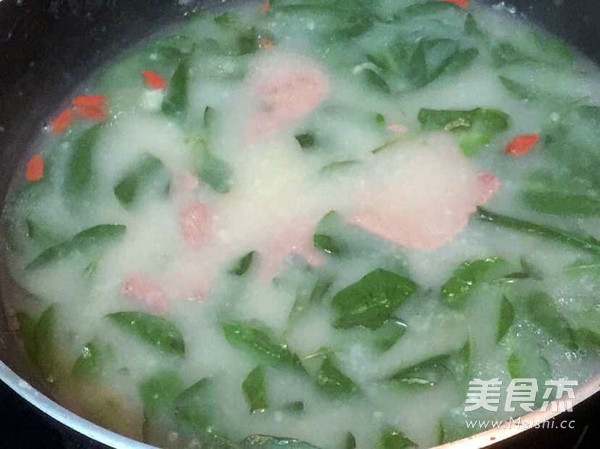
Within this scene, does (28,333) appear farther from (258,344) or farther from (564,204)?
(564,204)

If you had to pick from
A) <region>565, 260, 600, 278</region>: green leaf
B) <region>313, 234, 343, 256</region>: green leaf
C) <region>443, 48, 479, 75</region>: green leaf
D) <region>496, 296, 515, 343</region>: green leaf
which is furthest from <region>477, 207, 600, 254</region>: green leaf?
<region>443, 48, 479, 75</region>: green leaf

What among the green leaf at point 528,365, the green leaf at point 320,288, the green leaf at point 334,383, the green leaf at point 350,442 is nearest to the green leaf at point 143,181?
the green leaf at point 320,288

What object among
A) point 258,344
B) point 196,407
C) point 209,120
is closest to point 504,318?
point 258,344

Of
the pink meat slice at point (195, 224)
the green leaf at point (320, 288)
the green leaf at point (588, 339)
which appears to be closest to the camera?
the green leaf at point (588, 339)

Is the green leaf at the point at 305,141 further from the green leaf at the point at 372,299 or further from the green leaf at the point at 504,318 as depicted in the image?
the green leaf at the point at 504,318

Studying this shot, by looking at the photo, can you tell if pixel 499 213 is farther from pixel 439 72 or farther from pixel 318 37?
pixel 318 37

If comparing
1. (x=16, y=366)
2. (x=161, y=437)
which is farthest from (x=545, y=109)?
(x=16, y=366)

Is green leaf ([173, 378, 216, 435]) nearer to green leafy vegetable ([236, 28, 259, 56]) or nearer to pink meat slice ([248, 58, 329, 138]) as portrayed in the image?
pink meat slice ([248, 58, 329, 138])
